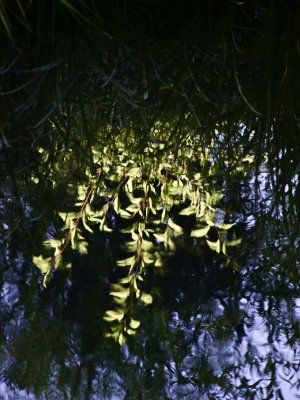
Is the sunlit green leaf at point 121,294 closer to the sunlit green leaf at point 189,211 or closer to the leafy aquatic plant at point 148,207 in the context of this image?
the leafy aquatic plant at point 148,207

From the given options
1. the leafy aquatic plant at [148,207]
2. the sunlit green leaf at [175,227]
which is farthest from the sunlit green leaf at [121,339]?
the sunlit green leaf at [175,227]

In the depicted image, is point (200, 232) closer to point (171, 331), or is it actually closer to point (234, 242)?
point (234, 242)

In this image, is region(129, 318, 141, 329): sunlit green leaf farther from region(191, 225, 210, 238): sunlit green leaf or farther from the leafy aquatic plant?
region(191, 225, 210, 238): sunlit green leaf

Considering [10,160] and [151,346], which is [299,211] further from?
[10,160]

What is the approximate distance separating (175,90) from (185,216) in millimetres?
217

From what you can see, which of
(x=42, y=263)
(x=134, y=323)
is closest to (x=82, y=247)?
(x=42, y=263)

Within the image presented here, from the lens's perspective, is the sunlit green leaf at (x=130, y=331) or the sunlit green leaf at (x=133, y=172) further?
the sunlit green leaf at (x=133, y=172)

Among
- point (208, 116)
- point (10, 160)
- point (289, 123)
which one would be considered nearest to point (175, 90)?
point (208, 116)

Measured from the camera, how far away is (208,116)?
1.10m

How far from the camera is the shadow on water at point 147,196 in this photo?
37.7 inches

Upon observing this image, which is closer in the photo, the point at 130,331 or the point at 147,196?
the point at 130,331

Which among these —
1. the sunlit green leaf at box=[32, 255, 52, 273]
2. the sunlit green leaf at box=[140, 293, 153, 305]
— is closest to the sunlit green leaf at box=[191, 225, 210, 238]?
the sunlit green leaf at box=[140, 293, 153, 305]

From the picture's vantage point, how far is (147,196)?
115 centimetres

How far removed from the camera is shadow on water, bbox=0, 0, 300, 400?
0.96m
